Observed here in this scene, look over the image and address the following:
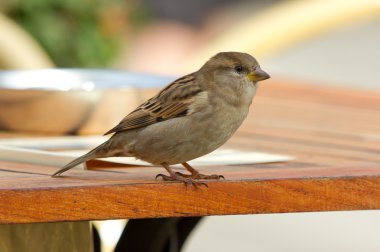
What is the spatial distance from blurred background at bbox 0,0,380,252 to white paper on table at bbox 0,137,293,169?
742mm

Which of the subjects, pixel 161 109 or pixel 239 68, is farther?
pixel 239 68

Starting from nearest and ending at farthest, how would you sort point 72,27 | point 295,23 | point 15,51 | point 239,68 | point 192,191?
1. point 192,191
2. point 239,68
3. point 15,51
4. point 295,23
5. point 72,27

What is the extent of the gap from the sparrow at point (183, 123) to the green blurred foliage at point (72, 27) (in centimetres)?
339

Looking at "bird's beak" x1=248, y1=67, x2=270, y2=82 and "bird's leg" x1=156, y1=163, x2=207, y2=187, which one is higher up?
"bird's beak" x1=248, y1=67, x2=270, y2=82

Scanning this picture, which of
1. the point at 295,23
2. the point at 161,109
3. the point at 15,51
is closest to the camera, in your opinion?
the point at 161,109

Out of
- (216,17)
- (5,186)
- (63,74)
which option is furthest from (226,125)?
(216,17)

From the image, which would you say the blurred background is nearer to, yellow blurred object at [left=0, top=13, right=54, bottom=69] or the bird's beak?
yellow blurred object at [left=0, top=13, right=54, bottom=69]

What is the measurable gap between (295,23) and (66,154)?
6.49ft

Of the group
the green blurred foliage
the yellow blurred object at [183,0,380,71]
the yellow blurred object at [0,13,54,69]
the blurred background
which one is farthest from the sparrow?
the green blurred foliage

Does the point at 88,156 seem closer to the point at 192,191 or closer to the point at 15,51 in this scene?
the point at 192,191

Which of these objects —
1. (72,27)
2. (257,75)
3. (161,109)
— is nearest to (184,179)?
(161,109)

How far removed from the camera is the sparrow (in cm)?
231

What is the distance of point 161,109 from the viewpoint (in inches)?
94.0

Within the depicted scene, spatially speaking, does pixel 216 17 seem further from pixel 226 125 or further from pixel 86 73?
pixel 226 125
